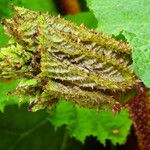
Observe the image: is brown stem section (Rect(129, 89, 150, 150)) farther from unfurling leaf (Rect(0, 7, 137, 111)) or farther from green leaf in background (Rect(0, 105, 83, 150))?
green leaf in background (Rect(0, 105, 83, 150))

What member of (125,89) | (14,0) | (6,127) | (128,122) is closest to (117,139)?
(128,122)

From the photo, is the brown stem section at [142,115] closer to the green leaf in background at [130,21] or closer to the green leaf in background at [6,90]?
the green leaf in background at [130,21]

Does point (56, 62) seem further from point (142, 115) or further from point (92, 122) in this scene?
point (92, 122)

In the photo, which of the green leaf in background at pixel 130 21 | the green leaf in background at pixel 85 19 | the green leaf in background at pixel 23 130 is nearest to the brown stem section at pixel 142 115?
the green leaf in background at pixel 130 21

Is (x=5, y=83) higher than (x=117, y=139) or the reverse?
higher

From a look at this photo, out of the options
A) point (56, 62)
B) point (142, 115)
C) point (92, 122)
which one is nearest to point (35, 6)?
point (92, 122)

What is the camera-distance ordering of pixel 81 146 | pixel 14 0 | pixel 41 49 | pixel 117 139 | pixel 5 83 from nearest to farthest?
pixel 41 49 < pixel 14 0 < pixel 5 83 < pixel 117 139 < pixel 81 146

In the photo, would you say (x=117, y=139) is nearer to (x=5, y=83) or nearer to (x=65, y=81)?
(x=5, y=83)
